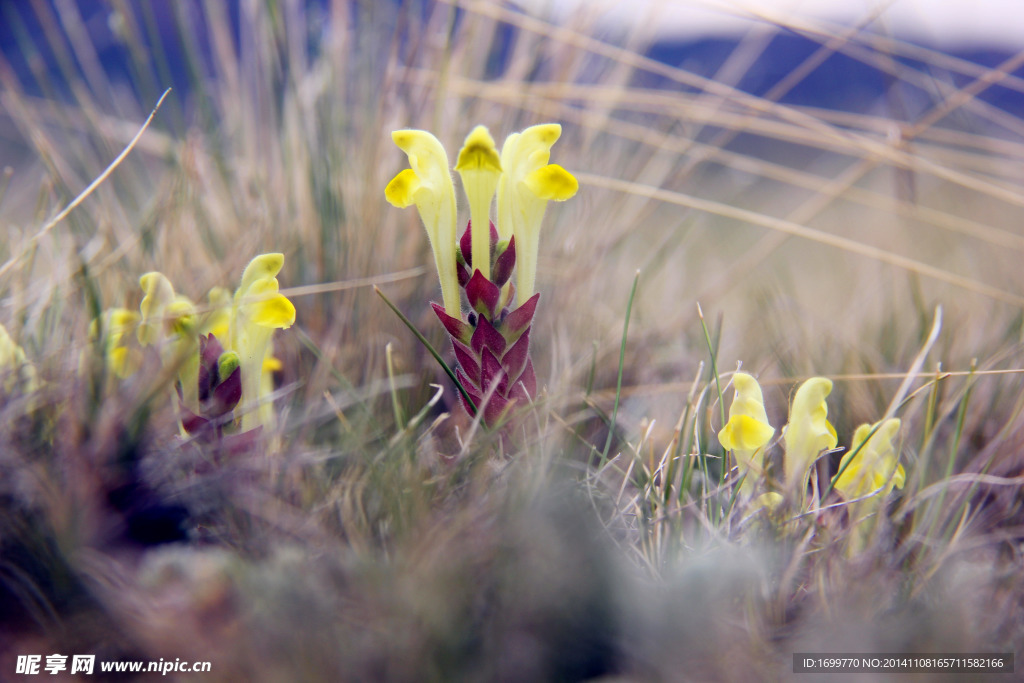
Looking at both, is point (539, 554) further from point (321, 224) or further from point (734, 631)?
point (321, 224)

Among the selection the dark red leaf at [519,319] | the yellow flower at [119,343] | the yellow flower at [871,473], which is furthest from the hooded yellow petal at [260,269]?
the yellow flower at [871,473]

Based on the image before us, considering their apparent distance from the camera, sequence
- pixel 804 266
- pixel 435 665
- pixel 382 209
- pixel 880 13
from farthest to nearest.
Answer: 1. pixel 804 266
2. pixel 382 209
3. pixel 880 13
4. pixel 435 665

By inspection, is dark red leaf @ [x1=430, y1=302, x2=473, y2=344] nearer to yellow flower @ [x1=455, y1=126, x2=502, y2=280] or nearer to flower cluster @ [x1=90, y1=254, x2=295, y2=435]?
yellow flower @ [x1=455, y1=126, x2=502, y2=280]

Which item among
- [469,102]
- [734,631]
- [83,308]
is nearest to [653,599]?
[734,631]

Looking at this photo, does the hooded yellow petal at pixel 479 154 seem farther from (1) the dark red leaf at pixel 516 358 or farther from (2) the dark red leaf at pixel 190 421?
(2) the dark red leaf at pixel 190 421

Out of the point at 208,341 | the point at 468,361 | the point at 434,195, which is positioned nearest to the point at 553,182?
the point at 434,195

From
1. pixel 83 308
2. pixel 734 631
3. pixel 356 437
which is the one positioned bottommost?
pixel 734 631
